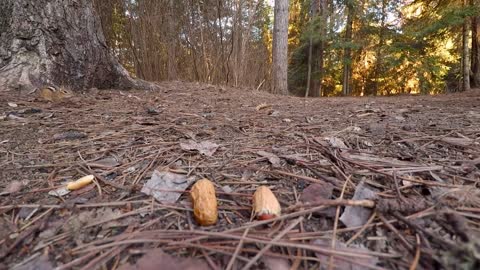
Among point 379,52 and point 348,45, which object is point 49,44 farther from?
point 379,52

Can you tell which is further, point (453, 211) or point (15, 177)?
point (15, 177)

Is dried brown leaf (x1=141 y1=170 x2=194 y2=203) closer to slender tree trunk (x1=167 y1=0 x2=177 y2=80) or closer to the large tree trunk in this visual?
the large tree trunk

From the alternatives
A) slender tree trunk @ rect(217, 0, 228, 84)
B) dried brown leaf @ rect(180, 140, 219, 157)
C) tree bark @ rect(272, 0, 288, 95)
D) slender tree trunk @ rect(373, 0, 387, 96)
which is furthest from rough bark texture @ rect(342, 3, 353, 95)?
dried brown leaf @ rect(180, 140, 219, 157)

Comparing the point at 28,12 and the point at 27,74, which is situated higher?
the point at 28,12

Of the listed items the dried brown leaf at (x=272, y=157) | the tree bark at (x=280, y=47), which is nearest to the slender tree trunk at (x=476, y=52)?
the tree bark at (x=280, y=47)

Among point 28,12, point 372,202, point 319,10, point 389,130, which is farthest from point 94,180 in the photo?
point 319,10

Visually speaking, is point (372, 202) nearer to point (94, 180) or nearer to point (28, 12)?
point (94, 180)

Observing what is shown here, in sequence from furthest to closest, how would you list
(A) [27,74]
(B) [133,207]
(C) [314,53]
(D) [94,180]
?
(C) [314,53]
(A) [27,74]
(D) [94,180]
(B) [133,207]
